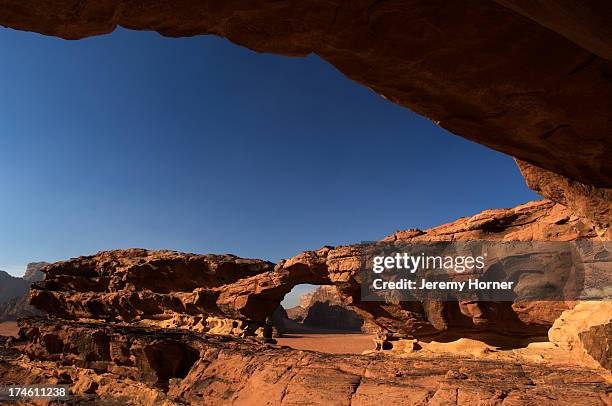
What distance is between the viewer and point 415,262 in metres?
12.7

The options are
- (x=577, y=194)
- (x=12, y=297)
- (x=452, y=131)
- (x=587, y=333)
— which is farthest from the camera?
(x=12, y=297)

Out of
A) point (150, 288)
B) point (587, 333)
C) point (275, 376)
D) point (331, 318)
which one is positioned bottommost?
point (331, 318)

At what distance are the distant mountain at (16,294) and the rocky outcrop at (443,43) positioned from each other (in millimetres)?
47842

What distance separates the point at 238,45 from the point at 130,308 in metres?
25.2

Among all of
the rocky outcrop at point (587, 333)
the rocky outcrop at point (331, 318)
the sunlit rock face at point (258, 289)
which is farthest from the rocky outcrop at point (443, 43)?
the rocky outcrop at point (331, 318)

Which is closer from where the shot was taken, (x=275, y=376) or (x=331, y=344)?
(x=275, y=376)

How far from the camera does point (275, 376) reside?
7.73 meters

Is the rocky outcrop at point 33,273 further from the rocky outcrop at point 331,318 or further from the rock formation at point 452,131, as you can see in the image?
the rock formation at point 452,131

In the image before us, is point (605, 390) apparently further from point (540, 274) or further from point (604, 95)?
point (540, 274)

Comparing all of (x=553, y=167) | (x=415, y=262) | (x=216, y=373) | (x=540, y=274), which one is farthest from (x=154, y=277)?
(x=553, y=167)

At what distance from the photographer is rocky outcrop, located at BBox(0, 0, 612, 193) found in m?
2.89

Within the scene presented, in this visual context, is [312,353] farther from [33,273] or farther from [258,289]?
[33,273]

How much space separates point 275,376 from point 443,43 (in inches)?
288

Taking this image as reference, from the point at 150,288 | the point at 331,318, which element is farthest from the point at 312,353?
the point at 331,318
